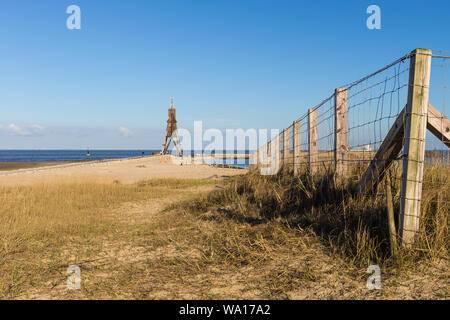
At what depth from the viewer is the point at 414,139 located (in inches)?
116

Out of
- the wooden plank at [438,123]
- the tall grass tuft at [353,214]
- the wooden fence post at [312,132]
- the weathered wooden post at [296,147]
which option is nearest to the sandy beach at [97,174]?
the weathered wooden post at [296,147]

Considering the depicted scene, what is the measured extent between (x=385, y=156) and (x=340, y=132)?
1.49m

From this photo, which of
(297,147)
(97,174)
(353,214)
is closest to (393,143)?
(353,214)

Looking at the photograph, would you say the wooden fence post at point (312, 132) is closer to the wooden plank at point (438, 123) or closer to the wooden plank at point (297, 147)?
the wooden plank at point (297, 147)

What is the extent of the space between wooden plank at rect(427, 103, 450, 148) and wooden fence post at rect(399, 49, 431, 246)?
0.21 m

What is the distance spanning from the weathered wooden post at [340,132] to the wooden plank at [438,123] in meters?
1.85

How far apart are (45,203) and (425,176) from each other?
7330mm

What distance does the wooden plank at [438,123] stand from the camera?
312 centimetres

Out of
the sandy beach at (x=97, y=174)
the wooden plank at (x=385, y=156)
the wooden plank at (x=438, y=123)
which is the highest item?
the wooden plank at (x=438, y=123)

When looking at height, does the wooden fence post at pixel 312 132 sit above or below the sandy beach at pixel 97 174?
above

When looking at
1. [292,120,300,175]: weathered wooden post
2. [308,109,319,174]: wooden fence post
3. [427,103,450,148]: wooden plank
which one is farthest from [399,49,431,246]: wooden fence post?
[292,120,300,175]: weathered wooden post

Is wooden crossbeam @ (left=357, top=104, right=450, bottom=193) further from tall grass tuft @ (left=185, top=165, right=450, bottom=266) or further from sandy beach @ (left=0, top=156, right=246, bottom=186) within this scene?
sandy beach @ (left=0, top=156, right=246, bottom=186)

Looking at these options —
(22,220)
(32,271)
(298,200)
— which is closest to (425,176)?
(298,200)

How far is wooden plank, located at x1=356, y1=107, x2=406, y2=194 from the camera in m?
3.32
